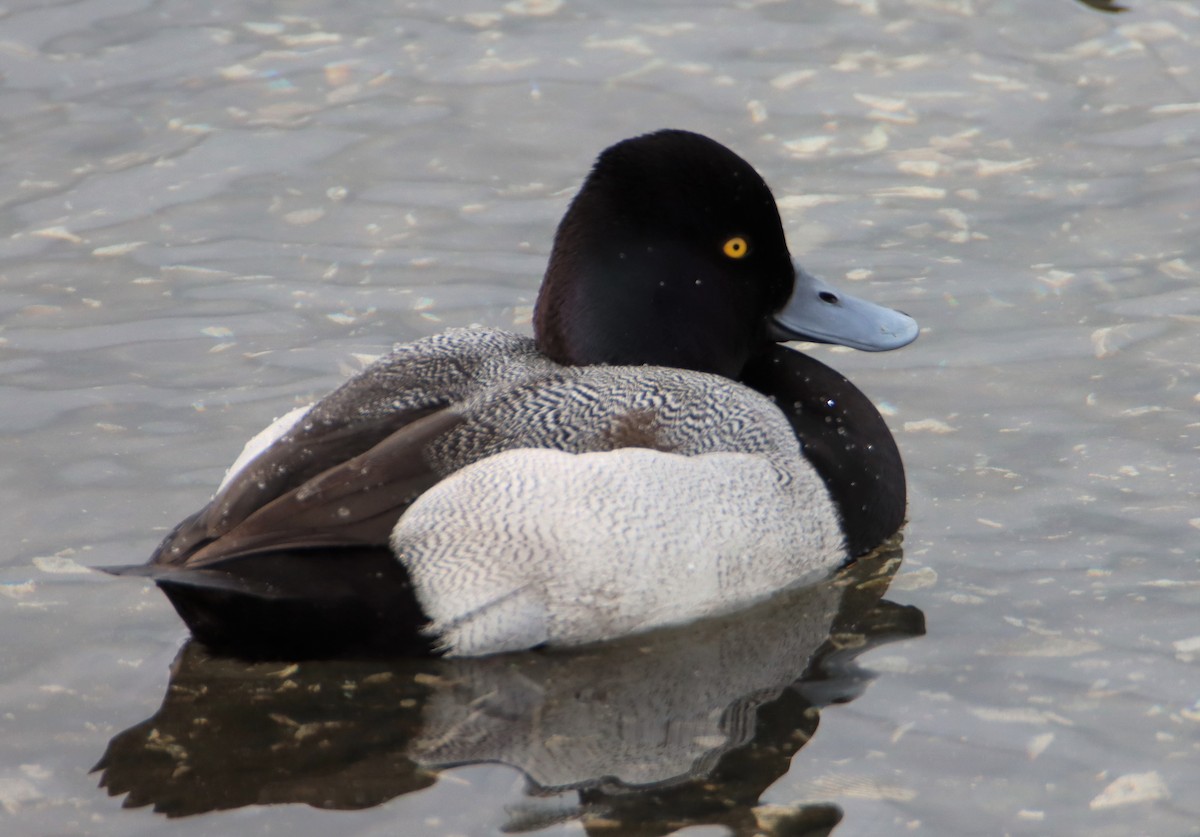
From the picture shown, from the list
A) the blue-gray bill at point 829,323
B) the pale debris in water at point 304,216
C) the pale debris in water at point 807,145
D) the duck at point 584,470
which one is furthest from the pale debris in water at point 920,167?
the pale debris in water at point 304,216

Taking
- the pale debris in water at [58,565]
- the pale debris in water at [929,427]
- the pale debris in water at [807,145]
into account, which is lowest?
the pale debris in water at [58,565]

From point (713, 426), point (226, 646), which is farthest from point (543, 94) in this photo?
point (226, 646)

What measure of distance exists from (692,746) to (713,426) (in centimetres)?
89

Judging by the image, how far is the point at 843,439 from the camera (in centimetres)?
498

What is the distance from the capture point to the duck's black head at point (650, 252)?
4832 mm

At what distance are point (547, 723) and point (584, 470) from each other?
62cm

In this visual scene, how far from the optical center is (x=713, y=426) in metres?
4.61

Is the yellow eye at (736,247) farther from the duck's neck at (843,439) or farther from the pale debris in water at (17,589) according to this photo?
the pale debris in water at (17,589)

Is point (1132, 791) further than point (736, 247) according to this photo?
No

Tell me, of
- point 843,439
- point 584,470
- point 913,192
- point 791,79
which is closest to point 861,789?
point 584,470

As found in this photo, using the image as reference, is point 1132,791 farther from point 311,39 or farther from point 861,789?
point 311,39

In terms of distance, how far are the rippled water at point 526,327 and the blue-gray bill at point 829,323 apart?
50 centimetres

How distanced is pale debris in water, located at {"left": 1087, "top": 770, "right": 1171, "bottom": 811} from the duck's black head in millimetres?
1651

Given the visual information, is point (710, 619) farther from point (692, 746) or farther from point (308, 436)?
point (308, 436)
